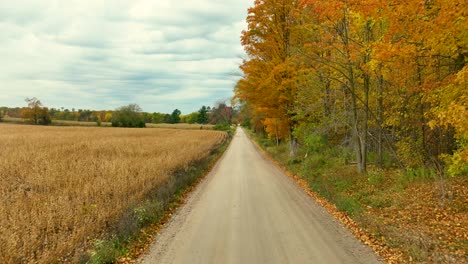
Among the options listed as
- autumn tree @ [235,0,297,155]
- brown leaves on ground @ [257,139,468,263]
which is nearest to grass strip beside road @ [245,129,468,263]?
brown leaves on ground @ [257,139,468,263]

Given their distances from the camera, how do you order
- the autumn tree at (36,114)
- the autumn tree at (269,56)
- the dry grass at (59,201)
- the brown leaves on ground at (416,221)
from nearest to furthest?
1. the dry grass at (59,201)
2. the brown leaves on ground at (416,221)
3. the autumn tree at (269,56)
4. the autumn tree at (36,114)

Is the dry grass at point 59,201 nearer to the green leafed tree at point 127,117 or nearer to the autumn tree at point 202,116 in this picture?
the green leafed tree at point 127,117

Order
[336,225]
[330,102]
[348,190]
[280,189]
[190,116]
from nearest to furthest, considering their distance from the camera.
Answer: [336,225] < [348,190] < [280,189] < [330,102] < [190,116]

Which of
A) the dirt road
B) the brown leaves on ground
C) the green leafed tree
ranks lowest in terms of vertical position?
the dirt road

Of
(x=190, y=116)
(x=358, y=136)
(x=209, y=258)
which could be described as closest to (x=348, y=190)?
(x=358, y=136)

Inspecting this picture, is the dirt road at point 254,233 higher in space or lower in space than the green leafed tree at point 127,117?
lower

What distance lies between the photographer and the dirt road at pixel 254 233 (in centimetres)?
631

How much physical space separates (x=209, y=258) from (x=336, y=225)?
4012 millimetres

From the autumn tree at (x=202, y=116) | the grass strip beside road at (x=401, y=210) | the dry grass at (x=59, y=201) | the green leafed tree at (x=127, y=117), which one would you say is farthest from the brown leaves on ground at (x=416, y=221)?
the autumn tree at (x=202, y=116)

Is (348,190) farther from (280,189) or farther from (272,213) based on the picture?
(272,213)

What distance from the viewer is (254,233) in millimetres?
Answer: 7688

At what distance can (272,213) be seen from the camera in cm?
949

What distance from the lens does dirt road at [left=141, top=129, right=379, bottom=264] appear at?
6.31 m

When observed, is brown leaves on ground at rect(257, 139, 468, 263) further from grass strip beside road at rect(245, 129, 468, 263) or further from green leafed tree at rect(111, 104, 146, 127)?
green leafed tree at rect(111, 104, 146, 127)
